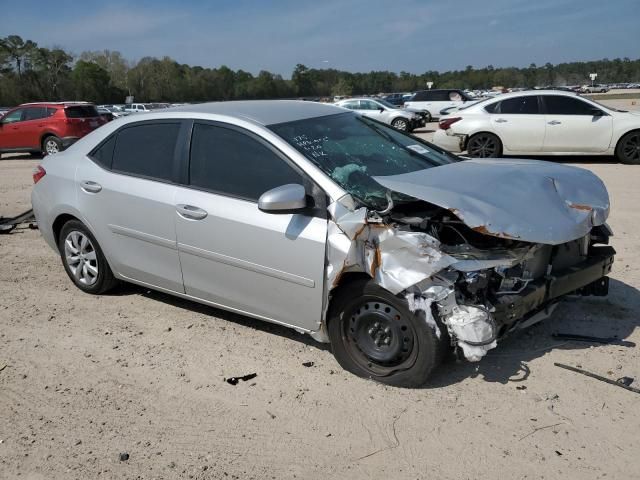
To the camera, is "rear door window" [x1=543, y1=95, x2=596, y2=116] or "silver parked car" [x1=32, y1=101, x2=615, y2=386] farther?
"rear door window" [x1=543, y1=95, x2=596, y2=116]

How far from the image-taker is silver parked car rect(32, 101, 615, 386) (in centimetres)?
334

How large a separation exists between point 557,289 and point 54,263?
200 inches

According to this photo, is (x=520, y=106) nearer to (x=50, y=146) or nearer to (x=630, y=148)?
(x=630, y=148)

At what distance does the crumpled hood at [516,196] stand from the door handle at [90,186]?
2.40 meters

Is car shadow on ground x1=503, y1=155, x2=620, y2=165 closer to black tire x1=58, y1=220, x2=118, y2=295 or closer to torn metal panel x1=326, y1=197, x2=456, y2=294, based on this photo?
black tire x1=58, y1=220, x2=118, y2=295

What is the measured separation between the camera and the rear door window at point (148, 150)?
442cm

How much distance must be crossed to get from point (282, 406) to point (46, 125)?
16730 millimetres

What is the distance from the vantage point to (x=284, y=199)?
11.5 feet

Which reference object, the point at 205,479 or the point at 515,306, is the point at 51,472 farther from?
the point at 515,306

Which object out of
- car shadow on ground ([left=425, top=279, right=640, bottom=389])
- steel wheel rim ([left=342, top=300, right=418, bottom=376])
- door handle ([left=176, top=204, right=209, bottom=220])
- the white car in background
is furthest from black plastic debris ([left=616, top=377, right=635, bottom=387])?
Answer: the white car in background

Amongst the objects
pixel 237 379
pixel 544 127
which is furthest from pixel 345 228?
pixel 544 127

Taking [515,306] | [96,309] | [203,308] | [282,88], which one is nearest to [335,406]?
[515,306]

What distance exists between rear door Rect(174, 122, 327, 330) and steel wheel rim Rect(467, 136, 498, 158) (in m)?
9.60

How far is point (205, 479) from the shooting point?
285cm
